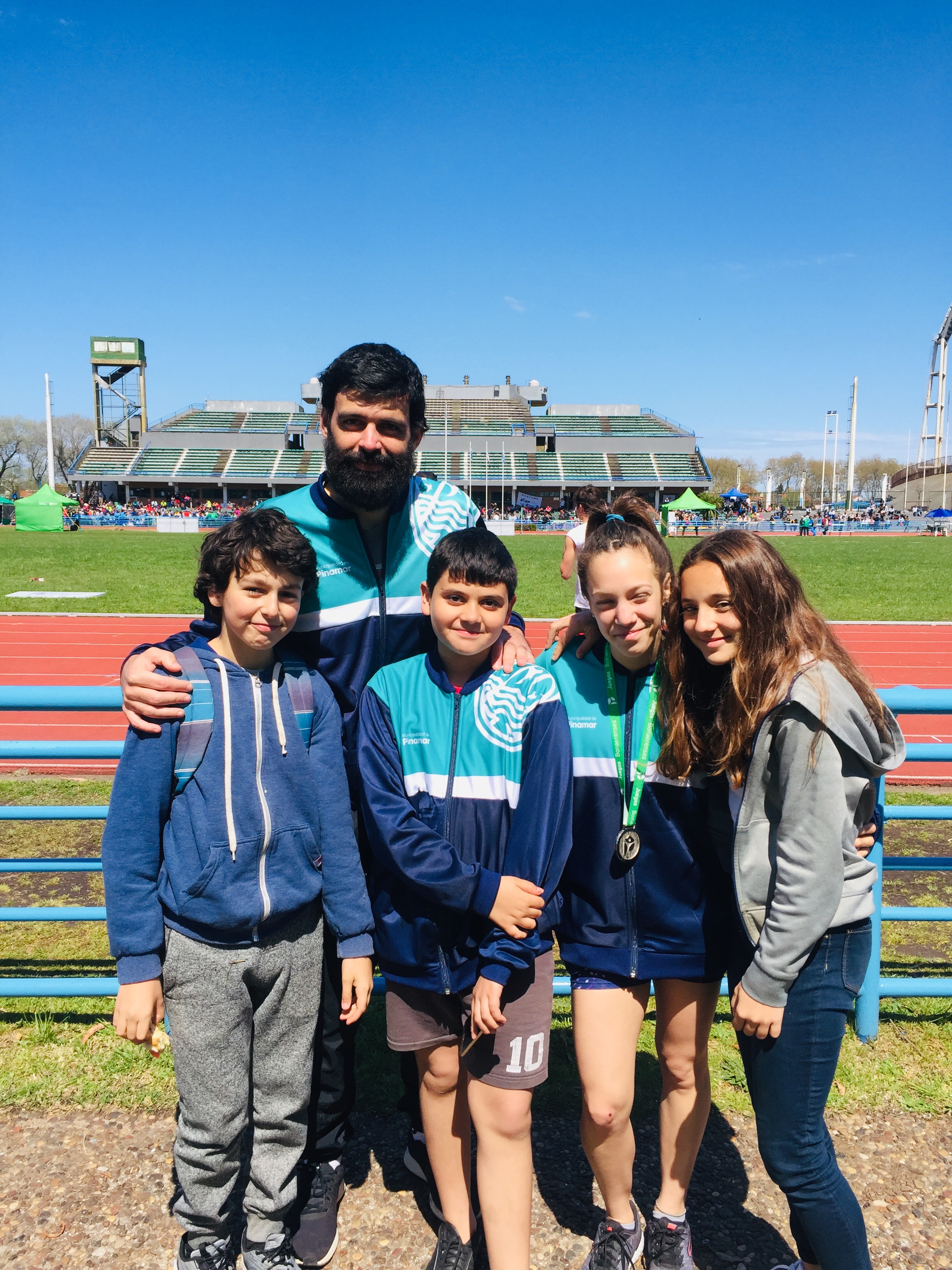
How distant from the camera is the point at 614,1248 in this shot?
89.6 inches

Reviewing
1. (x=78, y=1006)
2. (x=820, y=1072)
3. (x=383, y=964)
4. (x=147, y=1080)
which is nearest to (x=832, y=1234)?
(x=820, y=1072)

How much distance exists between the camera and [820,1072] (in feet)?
6.51

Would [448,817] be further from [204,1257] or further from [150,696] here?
[204,1257]

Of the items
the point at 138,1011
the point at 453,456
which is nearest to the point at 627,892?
the point at 138,1011

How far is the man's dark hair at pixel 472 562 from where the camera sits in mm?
2232

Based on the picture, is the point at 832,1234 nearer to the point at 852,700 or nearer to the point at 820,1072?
the point at 820,1072

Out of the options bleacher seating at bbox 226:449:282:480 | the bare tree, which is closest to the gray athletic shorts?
bleacher seating at bbox 226:449:282:480

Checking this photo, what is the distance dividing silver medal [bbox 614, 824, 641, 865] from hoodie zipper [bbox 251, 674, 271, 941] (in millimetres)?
891

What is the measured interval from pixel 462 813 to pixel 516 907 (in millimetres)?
269

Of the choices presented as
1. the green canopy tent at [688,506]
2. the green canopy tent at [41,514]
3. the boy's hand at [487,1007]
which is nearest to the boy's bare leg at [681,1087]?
the boy's hand at [487,1007]

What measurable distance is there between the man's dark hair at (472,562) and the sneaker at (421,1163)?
5.31ft

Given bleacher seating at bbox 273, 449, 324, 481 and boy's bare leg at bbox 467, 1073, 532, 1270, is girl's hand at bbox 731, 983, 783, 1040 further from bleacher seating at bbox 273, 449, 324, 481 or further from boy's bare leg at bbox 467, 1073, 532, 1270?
bleacher seating at bbox 273, 449, 324, 481

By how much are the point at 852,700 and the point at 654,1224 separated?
156 cm

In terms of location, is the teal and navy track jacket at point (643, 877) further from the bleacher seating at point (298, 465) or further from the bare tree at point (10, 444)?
the bare tree at point (10, 444)
